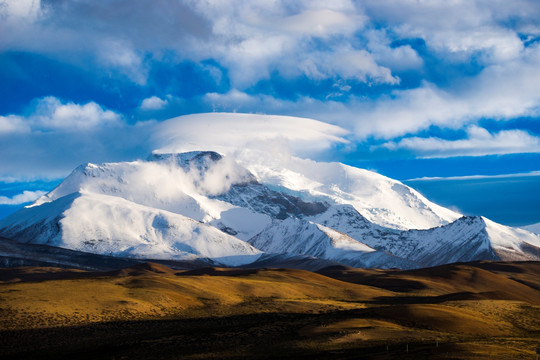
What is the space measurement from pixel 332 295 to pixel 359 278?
74006 mm

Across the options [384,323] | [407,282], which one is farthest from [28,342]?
[407,282]

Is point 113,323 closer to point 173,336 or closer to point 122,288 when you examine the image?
point 173,336

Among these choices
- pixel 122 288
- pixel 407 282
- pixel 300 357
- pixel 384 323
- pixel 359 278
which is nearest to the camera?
pixel 300 357

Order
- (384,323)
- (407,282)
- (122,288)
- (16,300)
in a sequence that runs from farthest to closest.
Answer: (407,282) < (122,288) < (16,300) < (384,323)

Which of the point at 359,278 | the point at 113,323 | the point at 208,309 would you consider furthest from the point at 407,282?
the point at 113,323

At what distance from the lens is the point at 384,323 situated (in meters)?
74.0

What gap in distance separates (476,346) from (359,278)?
13934 centimetres

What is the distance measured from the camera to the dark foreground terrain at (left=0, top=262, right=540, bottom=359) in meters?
59.2

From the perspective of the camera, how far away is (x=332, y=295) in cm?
12300

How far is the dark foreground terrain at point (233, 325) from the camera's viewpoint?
5916 cm

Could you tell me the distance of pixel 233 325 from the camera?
76625 mm

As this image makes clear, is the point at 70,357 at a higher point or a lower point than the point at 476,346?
lower

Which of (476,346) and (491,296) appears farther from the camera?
(491,296)

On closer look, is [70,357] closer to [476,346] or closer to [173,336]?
[173,336]
